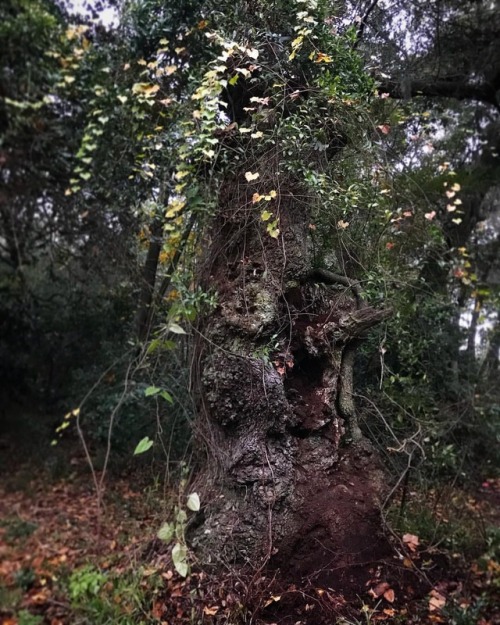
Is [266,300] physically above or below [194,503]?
above

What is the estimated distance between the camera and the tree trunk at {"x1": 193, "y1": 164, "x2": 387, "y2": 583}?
9.25ft

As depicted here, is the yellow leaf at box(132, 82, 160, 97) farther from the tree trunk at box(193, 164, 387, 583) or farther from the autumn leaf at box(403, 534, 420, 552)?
the autumn leaf at box(403, 534, 420, 552)

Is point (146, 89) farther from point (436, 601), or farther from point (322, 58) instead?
point (436, 601)

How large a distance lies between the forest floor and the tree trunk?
0.55 feet

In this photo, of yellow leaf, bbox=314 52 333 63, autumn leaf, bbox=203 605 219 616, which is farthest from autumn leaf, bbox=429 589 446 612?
yellow leaf, bbox=314 52 333 63

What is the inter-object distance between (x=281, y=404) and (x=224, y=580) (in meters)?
1.01

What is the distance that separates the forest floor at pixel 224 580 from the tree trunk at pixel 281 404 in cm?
17

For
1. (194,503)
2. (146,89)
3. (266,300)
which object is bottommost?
(194,503)

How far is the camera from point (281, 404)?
291 cm

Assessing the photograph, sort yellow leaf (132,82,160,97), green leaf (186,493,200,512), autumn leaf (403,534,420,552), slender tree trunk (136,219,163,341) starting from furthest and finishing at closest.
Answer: slender tree trunk (136,219,163,341) < yellow leaf (132,82,160,97) < autumn leaf (403,534,420,552) < green leaf (186,493,200,512)

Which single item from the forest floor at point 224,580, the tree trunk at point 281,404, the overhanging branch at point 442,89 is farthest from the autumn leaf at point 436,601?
the overhanging branch at point 442,89

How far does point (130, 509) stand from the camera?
488cm

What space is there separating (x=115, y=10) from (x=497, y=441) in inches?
241

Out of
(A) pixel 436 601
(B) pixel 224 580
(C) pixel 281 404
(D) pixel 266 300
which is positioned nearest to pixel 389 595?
(A) pixel 436 601
